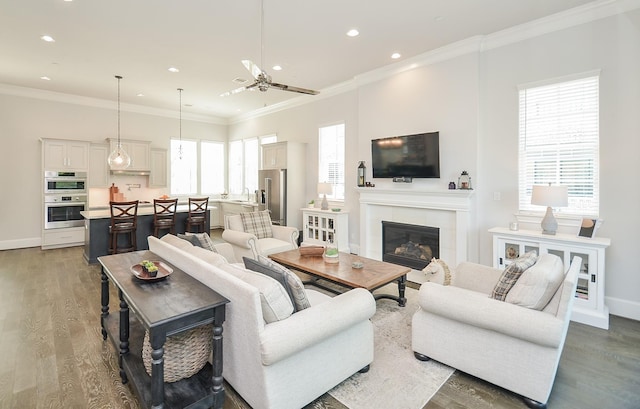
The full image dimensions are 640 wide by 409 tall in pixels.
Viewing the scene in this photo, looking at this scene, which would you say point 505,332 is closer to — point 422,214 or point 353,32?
point 422,214

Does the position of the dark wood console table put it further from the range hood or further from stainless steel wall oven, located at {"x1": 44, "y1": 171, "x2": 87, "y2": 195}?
the range hood

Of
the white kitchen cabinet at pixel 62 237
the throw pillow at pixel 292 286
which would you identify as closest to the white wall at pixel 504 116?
the throw pillow at pixel 292 286

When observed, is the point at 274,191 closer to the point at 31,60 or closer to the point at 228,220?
the point at 228,220

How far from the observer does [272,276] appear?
2.16 m

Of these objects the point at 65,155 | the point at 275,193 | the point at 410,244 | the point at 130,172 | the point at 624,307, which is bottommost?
the point at 624,307

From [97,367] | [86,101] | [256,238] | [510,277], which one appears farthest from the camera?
[86,101]

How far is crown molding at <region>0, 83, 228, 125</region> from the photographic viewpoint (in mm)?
6543

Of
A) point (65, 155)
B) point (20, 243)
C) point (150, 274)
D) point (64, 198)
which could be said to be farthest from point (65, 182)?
point (150, 274)

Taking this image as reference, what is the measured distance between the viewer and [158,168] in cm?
828

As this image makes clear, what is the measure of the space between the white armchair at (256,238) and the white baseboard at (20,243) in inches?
201

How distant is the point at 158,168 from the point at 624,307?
30.4 feet

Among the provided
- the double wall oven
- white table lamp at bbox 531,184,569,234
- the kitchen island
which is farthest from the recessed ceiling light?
the double wall oven

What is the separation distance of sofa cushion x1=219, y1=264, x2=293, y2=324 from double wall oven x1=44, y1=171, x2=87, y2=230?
22.8ft

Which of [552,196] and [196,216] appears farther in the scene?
[196,216]
